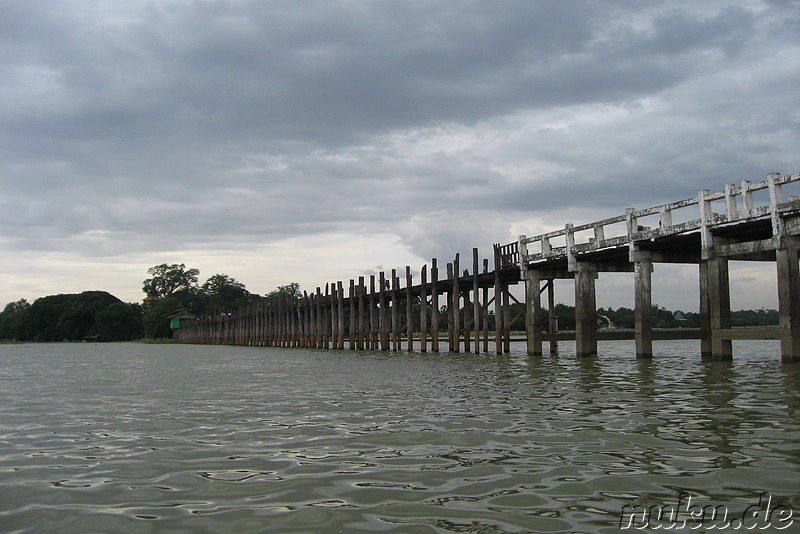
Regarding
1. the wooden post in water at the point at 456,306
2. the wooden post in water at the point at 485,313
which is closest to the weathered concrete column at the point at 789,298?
the wooden post in water at the point at 485,313

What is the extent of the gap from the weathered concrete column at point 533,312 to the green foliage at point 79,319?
10117 cm

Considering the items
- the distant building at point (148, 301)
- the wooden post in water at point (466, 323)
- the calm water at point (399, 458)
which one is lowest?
the calm water at point (399, 458)

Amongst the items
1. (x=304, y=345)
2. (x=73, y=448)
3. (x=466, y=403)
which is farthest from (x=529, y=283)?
(x=304, y=345)

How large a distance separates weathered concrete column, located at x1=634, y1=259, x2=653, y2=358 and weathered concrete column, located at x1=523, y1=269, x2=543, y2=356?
5.06 metres

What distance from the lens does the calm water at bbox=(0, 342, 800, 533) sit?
200 inches

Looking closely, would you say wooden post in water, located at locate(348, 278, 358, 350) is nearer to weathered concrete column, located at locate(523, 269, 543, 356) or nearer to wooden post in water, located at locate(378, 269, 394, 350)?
wooden post in water, located at locate(378, 269, 394, 350)

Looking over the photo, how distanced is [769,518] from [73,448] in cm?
724

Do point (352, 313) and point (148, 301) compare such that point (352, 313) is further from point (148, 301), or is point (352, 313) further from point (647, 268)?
Answer: point (148, 301)

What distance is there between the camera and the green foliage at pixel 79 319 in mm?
112375

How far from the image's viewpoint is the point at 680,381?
1370 cm

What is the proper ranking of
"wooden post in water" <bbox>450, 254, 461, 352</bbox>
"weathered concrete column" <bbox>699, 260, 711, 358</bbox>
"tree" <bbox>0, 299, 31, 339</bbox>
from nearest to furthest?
"weathered concrete column" <bbox>699, 260, 711, 358</bbox> < "wooden post in water" <bbox>450, 254, 461, 352</bbox> < "tree" <bbox>0, 299, 31, 339</bbox>

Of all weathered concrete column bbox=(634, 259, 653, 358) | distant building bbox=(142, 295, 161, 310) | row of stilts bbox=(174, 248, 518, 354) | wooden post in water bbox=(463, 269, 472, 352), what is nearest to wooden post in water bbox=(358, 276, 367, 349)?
row of stilts bbox=(174, 248, 518, 354)

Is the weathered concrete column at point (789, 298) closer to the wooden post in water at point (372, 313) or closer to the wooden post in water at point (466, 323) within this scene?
the wooden post in water at point (466, 323)

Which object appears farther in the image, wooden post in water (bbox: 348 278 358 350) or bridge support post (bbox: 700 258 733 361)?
wooden post in water (bbox: 348 278 358 350)
